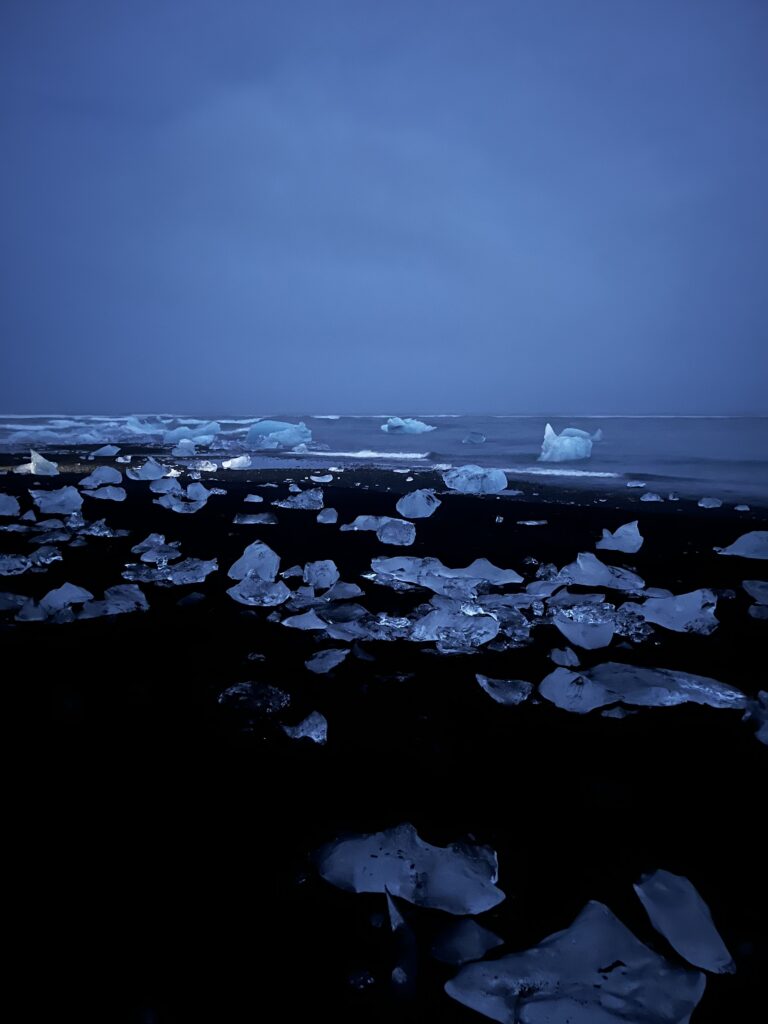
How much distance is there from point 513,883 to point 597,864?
0.14 metres

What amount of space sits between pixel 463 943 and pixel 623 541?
238cm

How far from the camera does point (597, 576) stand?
206cm

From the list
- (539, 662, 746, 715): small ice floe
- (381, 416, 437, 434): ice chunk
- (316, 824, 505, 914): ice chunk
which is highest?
(381, 416, 437, 434): ice chunk

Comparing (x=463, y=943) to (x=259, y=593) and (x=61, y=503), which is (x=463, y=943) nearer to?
(x=259, y=593)

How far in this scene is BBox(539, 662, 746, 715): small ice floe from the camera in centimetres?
116

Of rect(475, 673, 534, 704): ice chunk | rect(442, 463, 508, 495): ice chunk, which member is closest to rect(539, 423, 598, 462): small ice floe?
rect(442, 463, 508, 495): ice chunk

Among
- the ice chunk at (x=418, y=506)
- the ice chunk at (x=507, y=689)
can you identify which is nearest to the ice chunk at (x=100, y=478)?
the ice chunk at (x=418, y=506)

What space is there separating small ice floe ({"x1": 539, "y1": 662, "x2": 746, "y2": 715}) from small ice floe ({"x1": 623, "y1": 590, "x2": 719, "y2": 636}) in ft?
1.28

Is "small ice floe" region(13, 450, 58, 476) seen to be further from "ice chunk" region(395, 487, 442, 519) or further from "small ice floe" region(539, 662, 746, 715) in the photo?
"small ice floe" region(539, 662, 746, 715)

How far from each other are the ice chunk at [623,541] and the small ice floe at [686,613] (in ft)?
3.11

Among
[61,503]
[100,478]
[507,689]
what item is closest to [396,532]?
[507,689]

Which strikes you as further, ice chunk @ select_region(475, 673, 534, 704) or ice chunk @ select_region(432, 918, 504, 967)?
ice chunk @ select_region(475, 673, 534, 704)

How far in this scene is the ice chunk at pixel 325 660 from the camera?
4.31ft

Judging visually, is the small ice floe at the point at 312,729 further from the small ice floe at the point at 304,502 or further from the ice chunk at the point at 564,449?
the ice chunk at the point at 564,449
